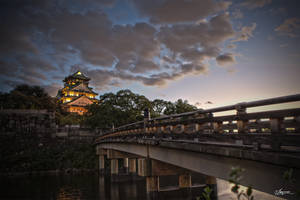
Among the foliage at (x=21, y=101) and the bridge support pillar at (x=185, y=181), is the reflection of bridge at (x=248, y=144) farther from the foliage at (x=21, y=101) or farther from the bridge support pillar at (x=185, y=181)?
the foliage at (x=21, y=101)

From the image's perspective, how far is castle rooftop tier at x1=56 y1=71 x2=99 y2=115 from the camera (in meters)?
88.1

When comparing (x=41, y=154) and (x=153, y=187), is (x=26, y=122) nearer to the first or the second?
(x=41, y=154)

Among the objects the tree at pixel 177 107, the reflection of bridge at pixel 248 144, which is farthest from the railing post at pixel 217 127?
the tree at pixel 177 107

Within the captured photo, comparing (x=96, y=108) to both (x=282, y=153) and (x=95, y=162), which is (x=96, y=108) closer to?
(x=95, y=162)

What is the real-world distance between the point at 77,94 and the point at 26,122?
47.0 metres

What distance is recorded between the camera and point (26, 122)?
53.1 metres

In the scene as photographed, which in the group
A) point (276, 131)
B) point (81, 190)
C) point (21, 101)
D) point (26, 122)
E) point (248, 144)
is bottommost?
A: point (81, 190)

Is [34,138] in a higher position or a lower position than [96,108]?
lower

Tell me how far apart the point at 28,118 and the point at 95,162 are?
22.5 m

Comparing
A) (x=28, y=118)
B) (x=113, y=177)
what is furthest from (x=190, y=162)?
(x=28, y=118)

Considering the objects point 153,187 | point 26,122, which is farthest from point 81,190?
point 26,122

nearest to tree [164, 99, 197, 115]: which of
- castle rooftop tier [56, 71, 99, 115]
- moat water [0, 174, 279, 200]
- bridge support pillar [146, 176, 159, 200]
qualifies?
moat water [0, 174, 279, 200]

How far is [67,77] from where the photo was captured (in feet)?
347

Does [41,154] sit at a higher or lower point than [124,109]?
lower
